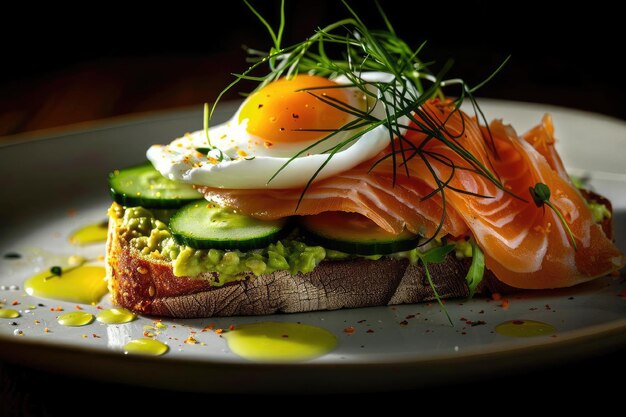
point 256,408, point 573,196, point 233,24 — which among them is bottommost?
point 256,408

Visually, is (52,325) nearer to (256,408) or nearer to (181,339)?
(181,339)

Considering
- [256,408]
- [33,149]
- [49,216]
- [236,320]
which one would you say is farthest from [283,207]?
[33,149]

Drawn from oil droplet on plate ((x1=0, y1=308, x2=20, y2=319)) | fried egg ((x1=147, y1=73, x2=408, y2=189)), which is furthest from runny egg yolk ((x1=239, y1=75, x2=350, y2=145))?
oil droplet on plate ((x1=0, y1=308, x2=20, y2=319))

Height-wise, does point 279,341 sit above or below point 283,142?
below

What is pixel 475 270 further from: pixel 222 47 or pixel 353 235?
pixel 222 47

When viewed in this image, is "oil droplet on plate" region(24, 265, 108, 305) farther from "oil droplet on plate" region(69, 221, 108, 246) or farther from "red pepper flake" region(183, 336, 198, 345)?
"red pepper flake" region(183, 336, 198, 345)

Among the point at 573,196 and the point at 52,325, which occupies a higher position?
the point at 573,196

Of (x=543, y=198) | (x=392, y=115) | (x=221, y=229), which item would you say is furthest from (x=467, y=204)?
(x=221, y=229)
